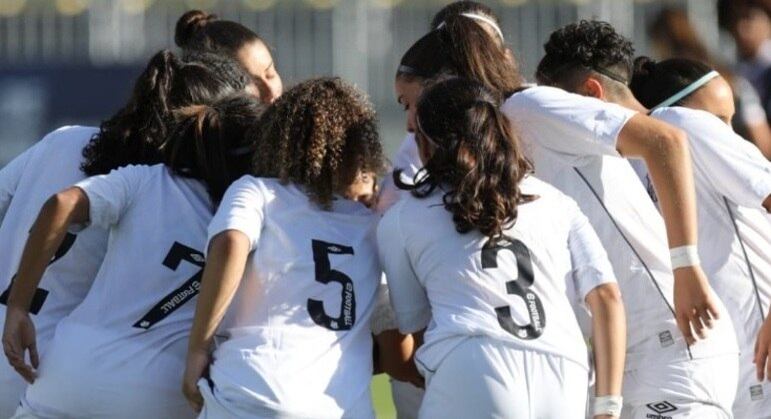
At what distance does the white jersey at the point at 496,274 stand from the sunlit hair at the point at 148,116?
33.2 inches

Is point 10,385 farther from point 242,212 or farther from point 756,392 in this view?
point 756,392

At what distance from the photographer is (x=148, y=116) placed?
463 centimetres

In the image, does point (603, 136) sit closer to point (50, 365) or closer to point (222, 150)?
point (222, 150)

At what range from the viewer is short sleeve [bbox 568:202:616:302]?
413 centimetres

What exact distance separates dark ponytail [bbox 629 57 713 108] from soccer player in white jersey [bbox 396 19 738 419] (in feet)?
1.78

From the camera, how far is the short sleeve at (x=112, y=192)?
14.2 ft

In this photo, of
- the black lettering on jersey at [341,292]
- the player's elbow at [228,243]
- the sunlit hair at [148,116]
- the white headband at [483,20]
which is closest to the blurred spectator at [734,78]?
the white headband at [483,20]

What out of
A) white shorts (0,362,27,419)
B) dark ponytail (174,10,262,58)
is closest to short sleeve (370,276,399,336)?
white shorts (0,362,27,419)

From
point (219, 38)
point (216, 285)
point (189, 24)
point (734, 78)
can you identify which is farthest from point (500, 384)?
point (734, 78)

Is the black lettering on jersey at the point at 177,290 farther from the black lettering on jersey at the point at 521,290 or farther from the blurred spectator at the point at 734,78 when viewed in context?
the blurred spectator at the point at 734,78

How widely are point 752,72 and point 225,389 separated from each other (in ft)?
23.8

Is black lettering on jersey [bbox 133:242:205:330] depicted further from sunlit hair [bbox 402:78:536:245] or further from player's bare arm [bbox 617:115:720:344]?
player's bare arm [bbox 617:115:720:344]

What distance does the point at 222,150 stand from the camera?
4.56 m

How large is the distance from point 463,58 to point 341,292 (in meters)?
0.85
